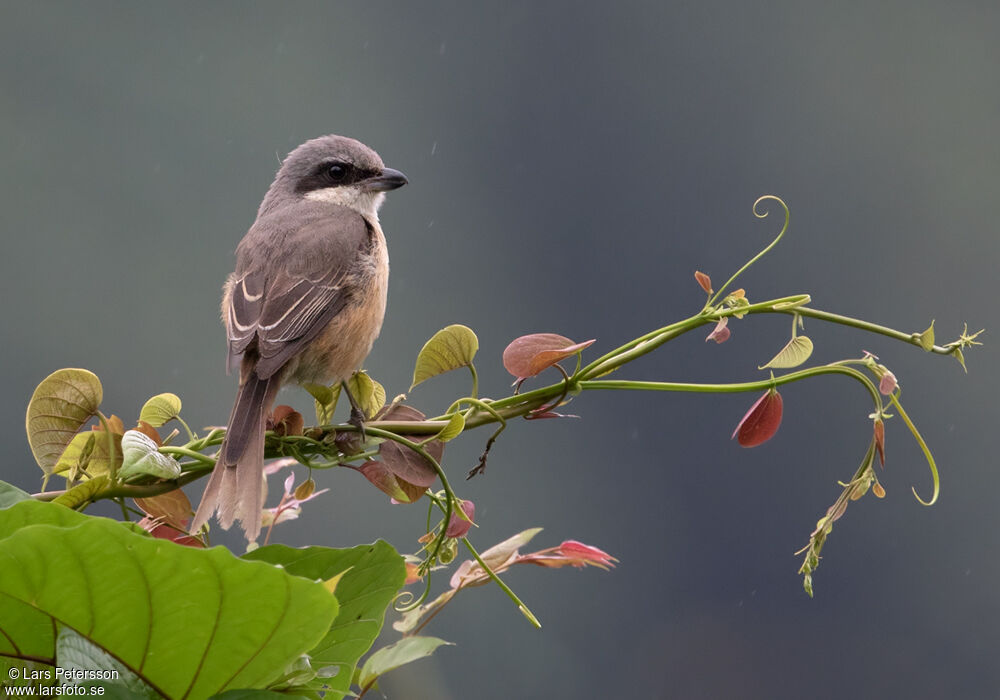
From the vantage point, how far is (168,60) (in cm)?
2361

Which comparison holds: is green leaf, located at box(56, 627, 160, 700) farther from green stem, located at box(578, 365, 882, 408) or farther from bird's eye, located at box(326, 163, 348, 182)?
bird's eye, located at box(326, 163, 348, 182)

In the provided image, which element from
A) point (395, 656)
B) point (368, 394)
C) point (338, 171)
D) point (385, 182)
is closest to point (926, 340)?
point (395, 656)

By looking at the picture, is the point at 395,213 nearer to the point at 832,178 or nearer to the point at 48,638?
the point at 832,178

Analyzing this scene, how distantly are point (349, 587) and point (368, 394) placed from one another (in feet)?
2.12

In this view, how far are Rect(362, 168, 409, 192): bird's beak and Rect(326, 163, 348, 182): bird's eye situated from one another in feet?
0.22

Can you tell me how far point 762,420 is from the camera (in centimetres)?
121

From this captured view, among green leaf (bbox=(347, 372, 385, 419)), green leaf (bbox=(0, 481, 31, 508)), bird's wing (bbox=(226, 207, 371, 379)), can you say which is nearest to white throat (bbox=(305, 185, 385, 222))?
bird's wing (bbox=(226, 207, 371, 379))

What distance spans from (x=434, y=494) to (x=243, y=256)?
1.35 m

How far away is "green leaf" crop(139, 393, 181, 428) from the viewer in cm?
129

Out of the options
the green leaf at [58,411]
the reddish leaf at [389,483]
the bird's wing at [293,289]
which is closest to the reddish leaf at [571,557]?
the reddish leaf at [389,483]

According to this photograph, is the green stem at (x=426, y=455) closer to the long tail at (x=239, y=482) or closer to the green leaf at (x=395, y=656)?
the green leaf at (x=395, y=656)

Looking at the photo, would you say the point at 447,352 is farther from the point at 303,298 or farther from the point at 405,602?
the point at 303,298

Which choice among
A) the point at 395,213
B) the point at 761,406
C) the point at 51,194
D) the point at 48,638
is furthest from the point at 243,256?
the point at 51,194

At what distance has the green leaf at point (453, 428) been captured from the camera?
Result: 110cm
